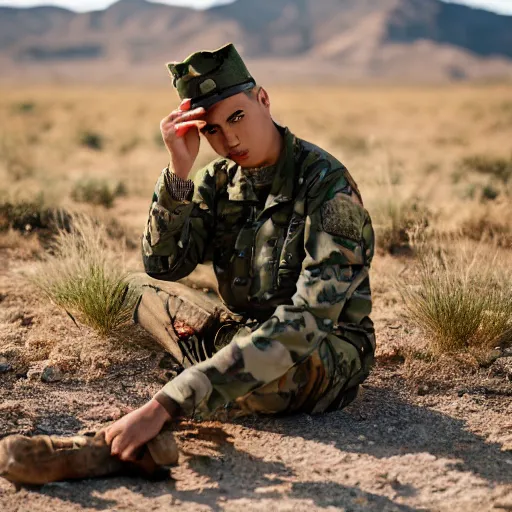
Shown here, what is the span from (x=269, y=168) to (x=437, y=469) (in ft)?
4.70

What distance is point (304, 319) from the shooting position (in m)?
3.02

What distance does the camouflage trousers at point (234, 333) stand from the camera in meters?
3.33

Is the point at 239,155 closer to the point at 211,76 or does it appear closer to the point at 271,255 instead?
the point at 211,76

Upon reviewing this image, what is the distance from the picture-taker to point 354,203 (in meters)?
3.26

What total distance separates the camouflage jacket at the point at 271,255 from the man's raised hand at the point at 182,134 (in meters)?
0.09

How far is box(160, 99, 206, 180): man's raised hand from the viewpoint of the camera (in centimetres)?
332

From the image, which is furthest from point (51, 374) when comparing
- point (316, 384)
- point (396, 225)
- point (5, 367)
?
point (396, 225)

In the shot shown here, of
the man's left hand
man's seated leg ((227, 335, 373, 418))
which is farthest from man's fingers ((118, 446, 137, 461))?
man's seated leg ((227, 335, 373, 418))

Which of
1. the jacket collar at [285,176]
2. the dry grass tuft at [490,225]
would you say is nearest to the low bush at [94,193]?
the dry grass tuft at [490,225]

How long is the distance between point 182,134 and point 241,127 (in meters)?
0.27

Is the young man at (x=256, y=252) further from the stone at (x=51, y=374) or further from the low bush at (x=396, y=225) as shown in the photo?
the low bush at (x=396, y=225)

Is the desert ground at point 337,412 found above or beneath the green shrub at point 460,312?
beneath

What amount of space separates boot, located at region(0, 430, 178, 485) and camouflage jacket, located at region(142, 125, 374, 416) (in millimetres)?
212

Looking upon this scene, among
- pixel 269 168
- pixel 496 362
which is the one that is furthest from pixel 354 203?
pixel 496 362
